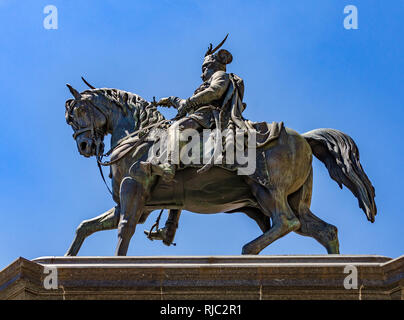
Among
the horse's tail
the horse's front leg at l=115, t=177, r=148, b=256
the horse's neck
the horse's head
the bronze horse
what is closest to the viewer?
the horse's front leg at l=115, t=177, r=148, b=256

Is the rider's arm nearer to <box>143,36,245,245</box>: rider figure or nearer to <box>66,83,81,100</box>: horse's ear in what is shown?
<box>143,36,245,245</box>: rider figure

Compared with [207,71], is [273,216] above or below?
below

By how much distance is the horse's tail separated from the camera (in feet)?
45.6

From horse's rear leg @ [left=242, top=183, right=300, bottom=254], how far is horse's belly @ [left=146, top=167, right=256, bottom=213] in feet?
1.06

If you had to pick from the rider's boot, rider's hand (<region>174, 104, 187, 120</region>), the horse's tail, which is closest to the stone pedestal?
the horse's tail

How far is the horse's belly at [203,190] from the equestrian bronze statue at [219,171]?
0.05 ft

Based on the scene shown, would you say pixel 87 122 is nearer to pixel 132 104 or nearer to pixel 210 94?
pixel 132 104

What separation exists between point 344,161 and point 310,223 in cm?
112

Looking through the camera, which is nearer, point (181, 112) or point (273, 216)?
point (273, 216)

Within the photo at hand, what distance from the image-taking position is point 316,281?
36.9 feet

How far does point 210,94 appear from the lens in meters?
14.7

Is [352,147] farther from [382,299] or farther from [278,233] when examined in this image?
[382,299]

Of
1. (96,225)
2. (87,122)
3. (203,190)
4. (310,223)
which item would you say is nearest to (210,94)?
(203,190)

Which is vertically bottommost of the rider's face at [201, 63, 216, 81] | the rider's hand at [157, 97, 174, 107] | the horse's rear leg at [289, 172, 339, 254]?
the horse's rear leg at [289, 172, 339, 254]
